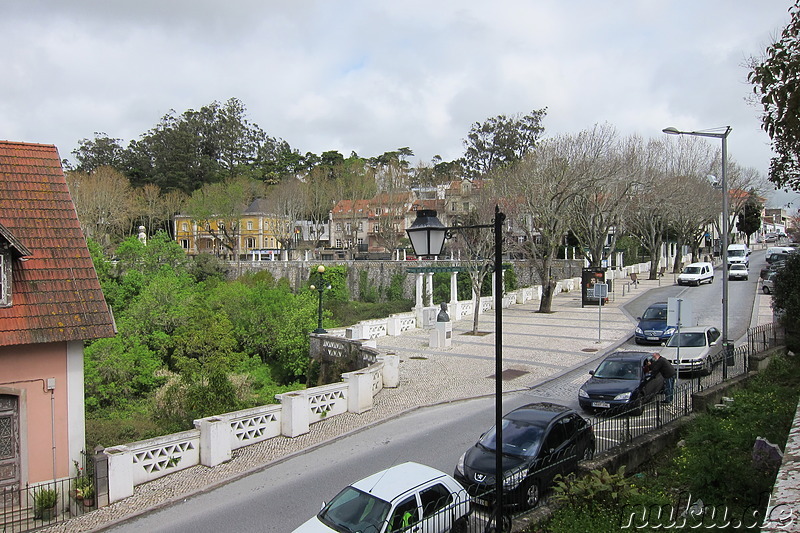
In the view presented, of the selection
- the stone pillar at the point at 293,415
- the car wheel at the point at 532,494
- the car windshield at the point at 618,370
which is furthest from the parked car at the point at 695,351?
the stone pillar at the point at 293,415

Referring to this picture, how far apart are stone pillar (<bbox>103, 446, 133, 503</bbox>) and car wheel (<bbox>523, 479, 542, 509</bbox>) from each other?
7.25 metres

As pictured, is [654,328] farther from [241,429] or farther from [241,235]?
[241,235]

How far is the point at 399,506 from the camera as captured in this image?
7414 millimetres

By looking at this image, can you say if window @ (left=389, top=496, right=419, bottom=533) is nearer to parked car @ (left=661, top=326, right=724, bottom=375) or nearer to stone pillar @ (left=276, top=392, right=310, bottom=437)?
stone pillar @ (left=276, top=392, right=310, bottom=437)

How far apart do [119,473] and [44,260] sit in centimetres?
502

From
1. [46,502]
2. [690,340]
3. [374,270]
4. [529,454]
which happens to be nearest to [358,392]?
[529,454]

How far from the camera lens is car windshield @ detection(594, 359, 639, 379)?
1443 cm

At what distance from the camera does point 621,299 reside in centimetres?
3938

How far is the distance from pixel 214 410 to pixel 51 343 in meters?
4.47

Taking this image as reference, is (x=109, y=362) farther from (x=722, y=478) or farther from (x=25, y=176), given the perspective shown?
(x=722, y=478)

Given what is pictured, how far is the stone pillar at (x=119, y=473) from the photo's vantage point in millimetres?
10305

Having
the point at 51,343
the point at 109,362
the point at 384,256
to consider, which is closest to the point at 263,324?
the point at 109,362

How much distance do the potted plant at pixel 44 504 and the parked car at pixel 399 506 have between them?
5.67m
